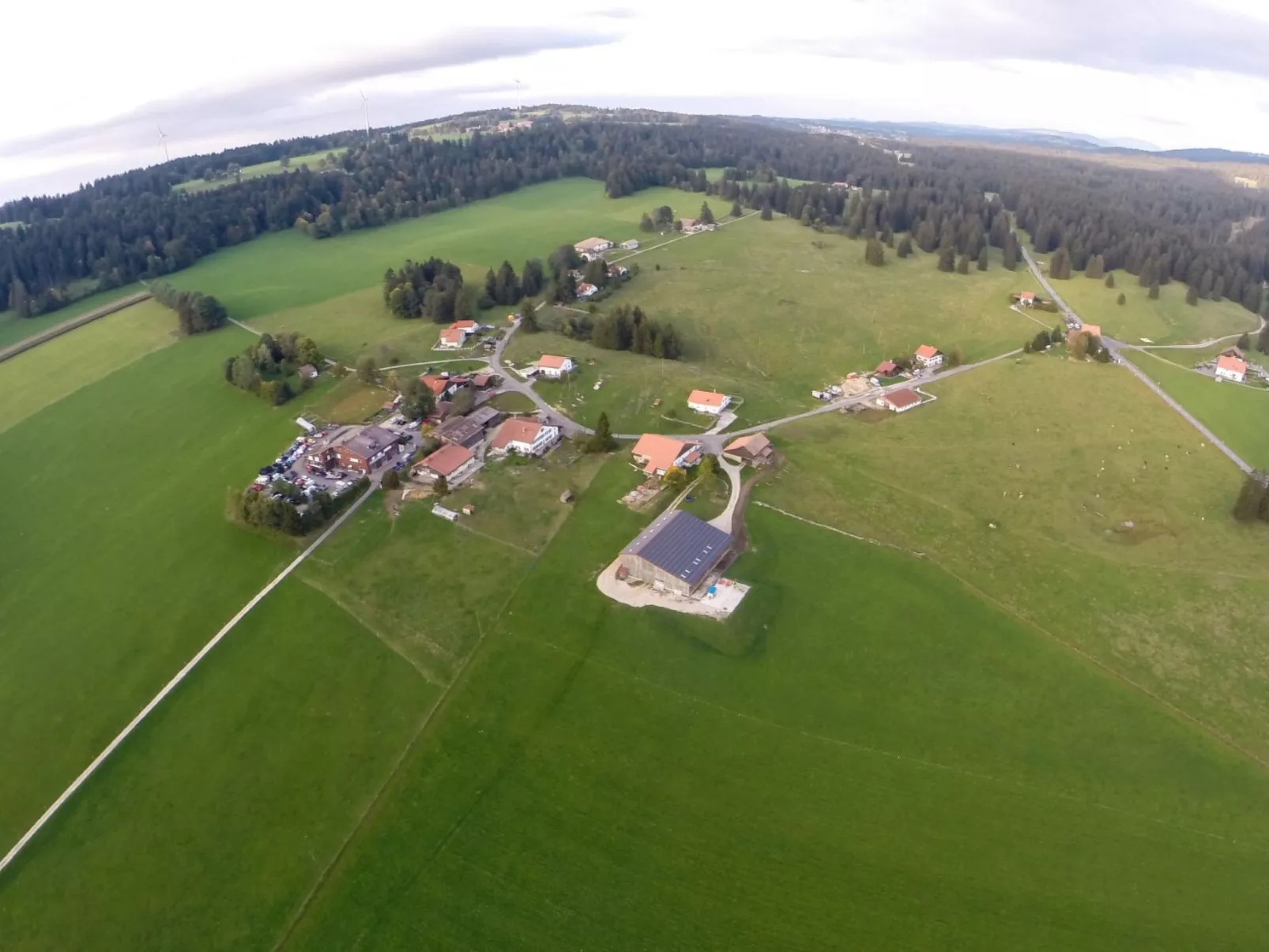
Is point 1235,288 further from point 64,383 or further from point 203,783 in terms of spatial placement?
point 64,383

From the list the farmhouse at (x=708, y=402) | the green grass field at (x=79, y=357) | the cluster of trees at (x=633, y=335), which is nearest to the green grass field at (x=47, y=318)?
the green grass field at (x=79, y=357)

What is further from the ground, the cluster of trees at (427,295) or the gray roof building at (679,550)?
the cluster of trees at (427,295)

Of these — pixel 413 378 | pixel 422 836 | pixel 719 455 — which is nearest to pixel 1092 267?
pixel 719 455

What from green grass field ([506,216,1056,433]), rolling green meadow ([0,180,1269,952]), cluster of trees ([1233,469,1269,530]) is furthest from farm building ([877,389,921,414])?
cluster of trees ([1233,469,1269,530])

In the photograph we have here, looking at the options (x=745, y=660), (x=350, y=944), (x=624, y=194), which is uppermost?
(x=624, y=194)

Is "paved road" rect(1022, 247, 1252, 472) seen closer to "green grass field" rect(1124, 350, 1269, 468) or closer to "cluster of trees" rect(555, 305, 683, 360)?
"green grass field" rect(1124, 350, 1269, 468)

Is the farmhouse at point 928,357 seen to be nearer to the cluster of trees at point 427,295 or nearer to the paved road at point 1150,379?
the paved road at point 1150,379
